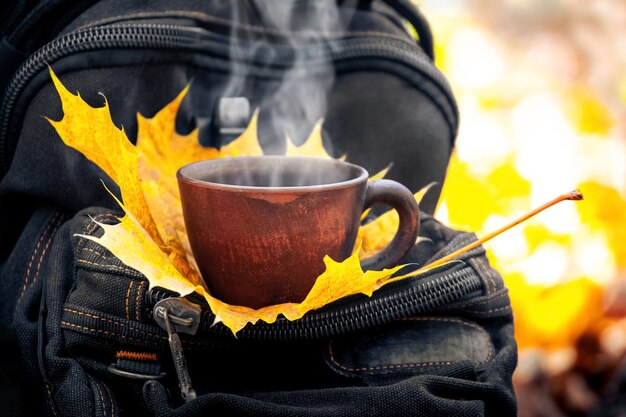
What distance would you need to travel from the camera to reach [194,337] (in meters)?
0.55

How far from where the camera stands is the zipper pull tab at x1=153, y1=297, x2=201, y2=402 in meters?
0.52

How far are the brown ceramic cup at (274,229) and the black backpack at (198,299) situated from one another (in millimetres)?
35

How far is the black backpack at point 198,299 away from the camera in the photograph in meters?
0.54

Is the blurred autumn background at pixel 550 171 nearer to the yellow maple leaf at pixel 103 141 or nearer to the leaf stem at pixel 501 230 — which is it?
the leaf stem at pixel 501 230

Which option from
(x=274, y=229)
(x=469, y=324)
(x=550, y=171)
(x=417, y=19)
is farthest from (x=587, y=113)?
(x=274, y=229)

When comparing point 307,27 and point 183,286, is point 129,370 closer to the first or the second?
point 183,286

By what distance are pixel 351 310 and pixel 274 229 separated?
11 centimetres

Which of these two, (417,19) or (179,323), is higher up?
(417,19)

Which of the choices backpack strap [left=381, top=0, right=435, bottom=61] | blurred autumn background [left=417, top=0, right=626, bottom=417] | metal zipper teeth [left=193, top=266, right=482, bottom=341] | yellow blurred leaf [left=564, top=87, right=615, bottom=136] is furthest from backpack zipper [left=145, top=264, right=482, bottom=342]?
yellow blurred leaf [left=564, top=87, right=615, bottom=136]

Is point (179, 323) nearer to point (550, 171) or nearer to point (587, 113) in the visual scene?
point (550, 171)

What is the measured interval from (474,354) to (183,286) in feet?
0.92

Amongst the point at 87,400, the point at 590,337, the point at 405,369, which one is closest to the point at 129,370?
the point at 87,400

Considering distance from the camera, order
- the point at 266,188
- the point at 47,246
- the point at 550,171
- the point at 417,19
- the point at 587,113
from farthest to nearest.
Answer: the point at 587,113 → the point at 550,171 → the point at 417,19 → the point at 47,246 → the point at 266,188

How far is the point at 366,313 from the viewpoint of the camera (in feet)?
1.82
